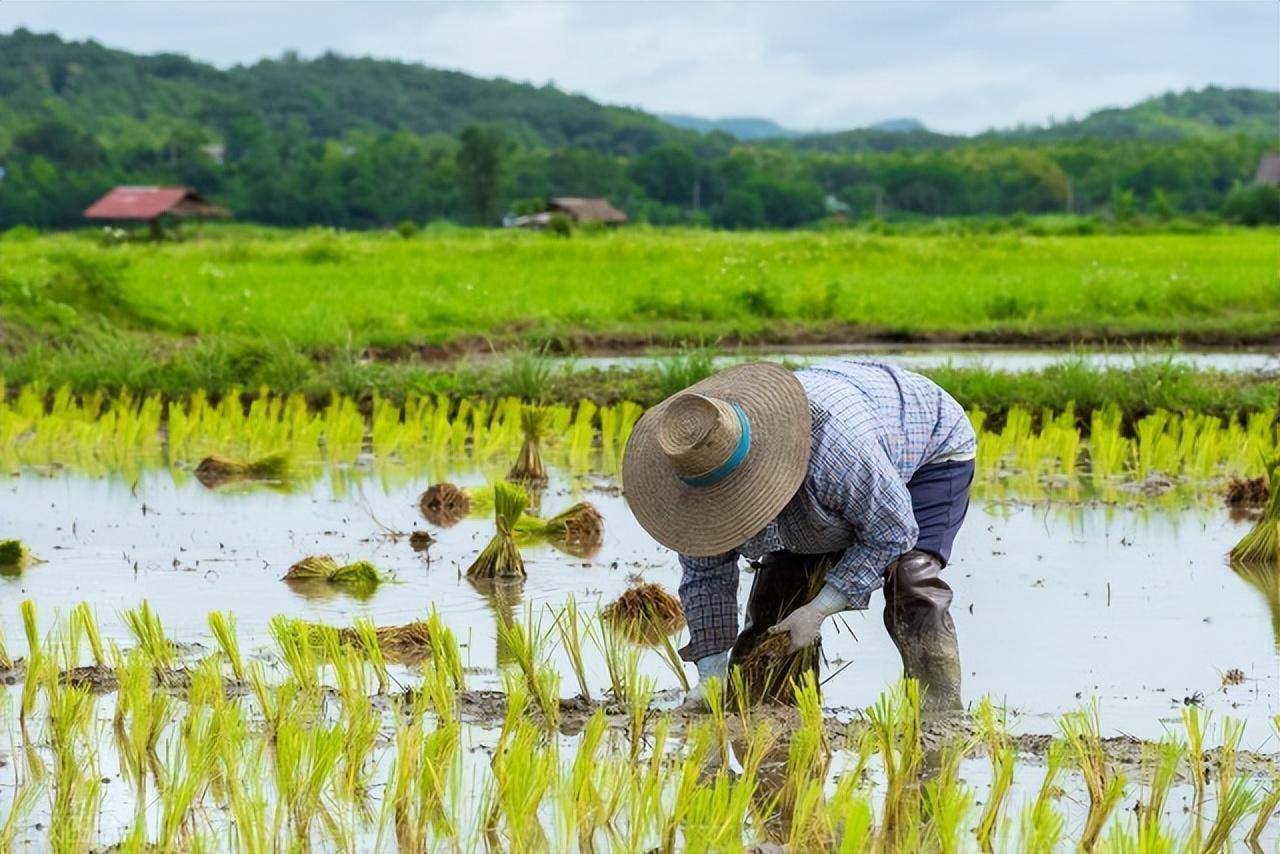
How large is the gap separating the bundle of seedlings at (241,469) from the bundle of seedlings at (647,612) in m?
3.47

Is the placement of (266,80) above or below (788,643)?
above

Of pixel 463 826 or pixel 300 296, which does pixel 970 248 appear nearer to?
pixel 300 296

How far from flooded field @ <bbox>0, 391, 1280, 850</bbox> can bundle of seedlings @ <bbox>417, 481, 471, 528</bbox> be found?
3.2 inches

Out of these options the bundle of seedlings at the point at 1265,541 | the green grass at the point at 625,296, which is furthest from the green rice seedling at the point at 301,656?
the green grass at the point at 625,296

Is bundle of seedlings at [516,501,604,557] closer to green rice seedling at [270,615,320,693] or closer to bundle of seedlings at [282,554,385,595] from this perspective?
bundle of seedlings at [282,554,385,595]

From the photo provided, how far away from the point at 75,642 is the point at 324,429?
5297 millimetres

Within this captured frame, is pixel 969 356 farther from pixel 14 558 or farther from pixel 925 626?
pixel 925 626

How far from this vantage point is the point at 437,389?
11039mm

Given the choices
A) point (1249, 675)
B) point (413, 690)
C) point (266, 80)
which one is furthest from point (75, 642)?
point (266, 80)

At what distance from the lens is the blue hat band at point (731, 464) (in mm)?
3873

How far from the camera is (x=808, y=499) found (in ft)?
13.4

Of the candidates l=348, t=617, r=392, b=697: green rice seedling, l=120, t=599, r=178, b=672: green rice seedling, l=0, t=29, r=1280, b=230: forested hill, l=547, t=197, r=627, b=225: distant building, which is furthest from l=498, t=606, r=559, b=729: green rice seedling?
l=547, t=197, r=627, b=225: distant building

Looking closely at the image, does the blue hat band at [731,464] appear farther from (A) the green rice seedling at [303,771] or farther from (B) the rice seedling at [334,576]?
(B) the rice seedling at [334,576]

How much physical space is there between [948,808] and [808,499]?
100 cm
